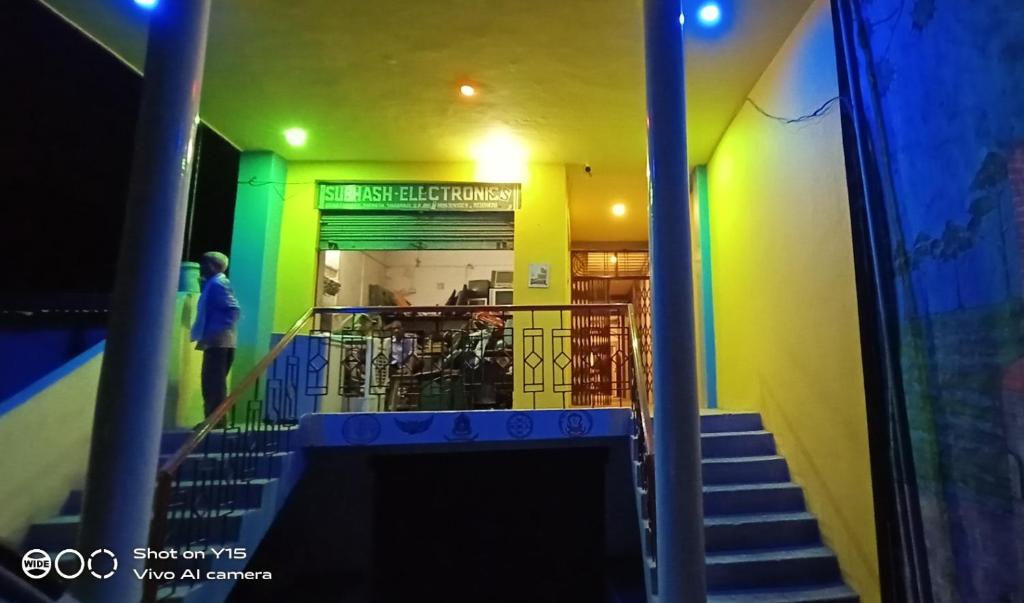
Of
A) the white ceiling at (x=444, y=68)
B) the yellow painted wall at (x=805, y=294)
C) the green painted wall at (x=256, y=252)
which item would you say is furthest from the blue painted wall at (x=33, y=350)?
the yellow painted wall at (x=805, y=294)

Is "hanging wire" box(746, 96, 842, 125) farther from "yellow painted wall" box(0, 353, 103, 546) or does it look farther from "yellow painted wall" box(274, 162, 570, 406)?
"yellow painted wall" box(0, 353, 103, 546)

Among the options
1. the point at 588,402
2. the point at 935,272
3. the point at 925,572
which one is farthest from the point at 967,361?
the point at 588,402

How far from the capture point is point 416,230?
6.24 m

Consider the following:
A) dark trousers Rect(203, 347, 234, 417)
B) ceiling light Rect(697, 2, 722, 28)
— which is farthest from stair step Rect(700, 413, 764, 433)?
dark trousers Rect(203, 347, 234, 417)

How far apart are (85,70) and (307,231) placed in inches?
92.6

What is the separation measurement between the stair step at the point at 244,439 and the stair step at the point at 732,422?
3.41m

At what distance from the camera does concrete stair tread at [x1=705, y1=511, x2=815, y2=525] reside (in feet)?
11.8

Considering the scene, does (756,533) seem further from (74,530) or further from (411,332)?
(74,530)

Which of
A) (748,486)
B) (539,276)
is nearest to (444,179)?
(539,276)

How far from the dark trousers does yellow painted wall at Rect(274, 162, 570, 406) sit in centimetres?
187

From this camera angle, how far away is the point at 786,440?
13.6 feet

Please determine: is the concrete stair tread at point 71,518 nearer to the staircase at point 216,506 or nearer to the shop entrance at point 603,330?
the staircase at point 216,506

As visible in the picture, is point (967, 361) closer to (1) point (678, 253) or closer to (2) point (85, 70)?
(1) point (678, 253)

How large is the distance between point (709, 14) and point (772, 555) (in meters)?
3.72
